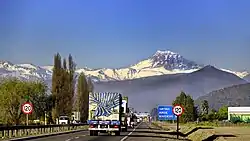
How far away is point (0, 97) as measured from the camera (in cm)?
10644

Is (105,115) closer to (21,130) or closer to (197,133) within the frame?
(21,130)

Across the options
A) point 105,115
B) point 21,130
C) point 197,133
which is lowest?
point 197,133

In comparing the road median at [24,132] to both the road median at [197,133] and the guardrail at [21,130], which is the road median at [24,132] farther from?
the road median at [197,133]

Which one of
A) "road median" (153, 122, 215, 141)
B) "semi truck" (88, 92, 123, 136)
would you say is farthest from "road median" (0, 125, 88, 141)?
"road median" (153, 122, 215, 141)

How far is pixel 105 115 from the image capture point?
58.1 m

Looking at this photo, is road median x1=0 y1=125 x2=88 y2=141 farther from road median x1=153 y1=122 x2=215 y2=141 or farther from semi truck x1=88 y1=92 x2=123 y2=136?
road median x1=153 y1=122 x2=215 y2=141

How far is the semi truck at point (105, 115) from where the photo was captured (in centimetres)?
5822

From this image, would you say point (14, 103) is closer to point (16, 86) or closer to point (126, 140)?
point (16, 86)

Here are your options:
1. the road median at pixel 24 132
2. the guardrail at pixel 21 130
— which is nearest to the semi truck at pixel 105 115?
the road median at pixel 24 132

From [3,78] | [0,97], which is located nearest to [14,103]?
[0,97]

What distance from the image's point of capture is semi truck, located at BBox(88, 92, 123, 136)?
58219 mm

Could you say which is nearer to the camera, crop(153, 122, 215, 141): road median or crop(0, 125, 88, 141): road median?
crop(0, 125, 88, 141): road median

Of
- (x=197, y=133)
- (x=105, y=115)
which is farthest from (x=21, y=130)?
(x=197, y=133)

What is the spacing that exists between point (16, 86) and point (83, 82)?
147 ft
